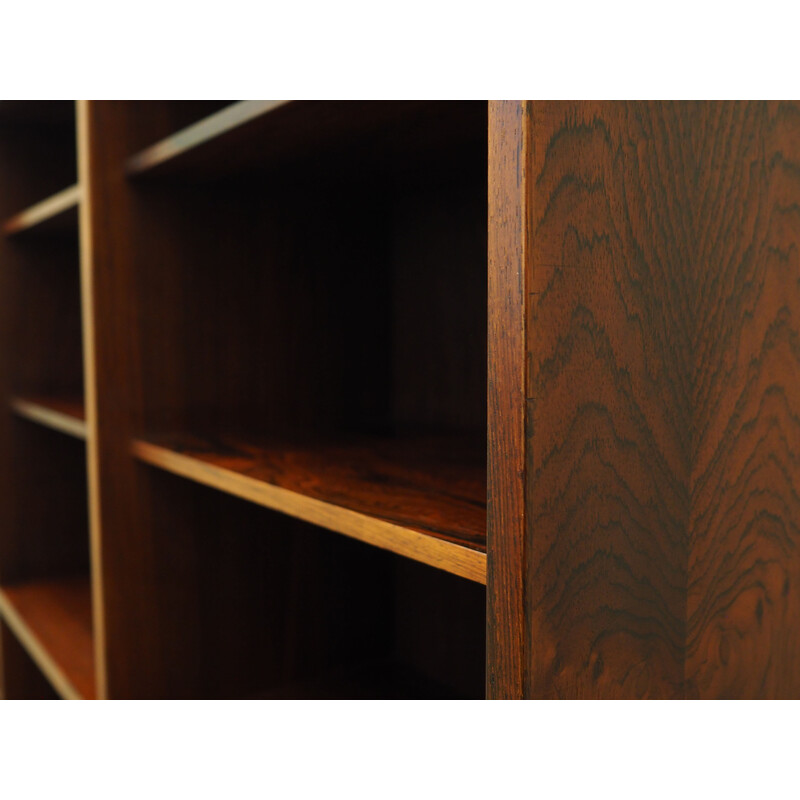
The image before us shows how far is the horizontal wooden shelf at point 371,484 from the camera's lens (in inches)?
21.6

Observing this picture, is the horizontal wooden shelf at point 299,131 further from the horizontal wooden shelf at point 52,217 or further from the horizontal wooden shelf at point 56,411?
the horizontal wooden shelf at point 56,411

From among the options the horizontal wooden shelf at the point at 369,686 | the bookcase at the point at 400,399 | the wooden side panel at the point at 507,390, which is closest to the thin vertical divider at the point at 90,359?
the bookcase at the point at 400,399

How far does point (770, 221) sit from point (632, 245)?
11cm

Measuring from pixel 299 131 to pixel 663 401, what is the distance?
471 mm

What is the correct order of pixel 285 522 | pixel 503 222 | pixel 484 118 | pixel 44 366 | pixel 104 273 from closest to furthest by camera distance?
pixel 503 222, pixel 484 118, pixel 104 273, pixel 285 522, pixel 44 366

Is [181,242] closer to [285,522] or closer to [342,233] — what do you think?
[342,233]

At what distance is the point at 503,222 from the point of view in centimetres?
44

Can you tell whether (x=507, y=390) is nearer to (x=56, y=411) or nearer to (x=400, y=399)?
(x=400, y=399)

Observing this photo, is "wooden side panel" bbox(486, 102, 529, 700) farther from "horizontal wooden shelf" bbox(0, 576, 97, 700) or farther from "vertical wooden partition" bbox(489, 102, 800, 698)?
"horizontal wooden shelf" bbox(0, 576, 97, 700)

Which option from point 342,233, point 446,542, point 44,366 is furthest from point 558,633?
point 44,366

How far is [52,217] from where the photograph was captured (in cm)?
128

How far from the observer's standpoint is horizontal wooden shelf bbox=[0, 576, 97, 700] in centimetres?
122

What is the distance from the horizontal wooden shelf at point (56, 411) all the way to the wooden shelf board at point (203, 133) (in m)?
0.38

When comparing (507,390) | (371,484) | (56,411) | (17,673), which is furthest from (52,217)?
(507,390)
